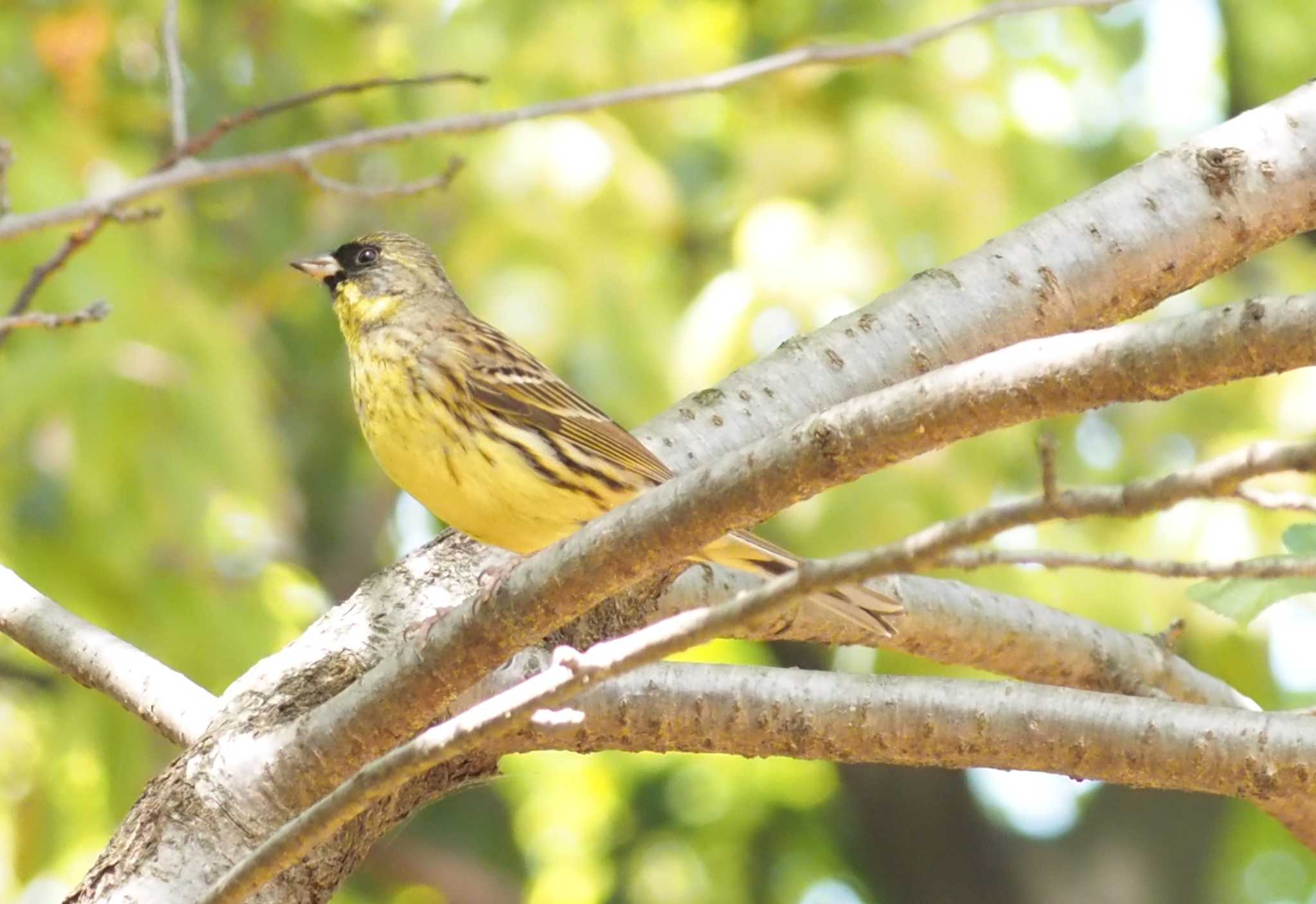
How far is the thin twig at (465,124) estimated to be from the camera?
404cm

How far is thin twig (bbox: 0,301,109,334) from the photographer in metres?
3.74

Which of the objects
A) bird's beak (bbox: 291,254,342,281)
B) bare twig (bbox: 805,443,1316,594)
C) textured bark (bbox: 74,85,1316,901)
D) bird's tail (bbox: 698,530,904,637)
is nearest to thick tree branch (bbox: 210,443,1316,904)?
bare twig (bbox: 805,443,1316,594)

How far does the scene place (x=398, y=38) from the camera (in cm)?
785

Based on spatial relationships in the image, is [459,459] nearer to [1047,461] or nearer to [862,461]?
[862,461]

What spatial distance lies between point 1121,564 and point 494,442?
8.75 ft

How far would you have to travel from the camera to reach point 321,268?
18.8 ft

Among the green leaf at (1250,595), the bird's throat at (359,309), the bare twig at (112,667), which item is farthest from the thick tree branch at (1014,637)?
the bird's throat at (359,309)

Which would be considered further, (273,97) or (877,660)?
(273,97)

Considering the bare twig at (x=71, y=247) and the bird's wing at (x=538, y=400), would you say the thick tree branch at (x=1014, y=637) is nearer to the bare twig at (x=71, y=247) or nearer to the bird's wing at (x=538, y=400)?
the bird's wing at (x=538, y=400)

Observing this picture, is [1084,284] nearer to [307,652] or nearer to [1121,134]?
[307,652]

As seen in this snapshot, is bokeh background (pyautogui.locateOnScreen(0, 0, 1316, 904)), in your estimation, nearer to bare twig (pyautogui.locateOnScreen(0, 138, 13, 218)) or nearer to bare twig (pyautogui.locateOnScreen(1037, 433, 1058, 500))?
bare twig (pyautogui.locateOnScreen(0, 138, 13, 218))

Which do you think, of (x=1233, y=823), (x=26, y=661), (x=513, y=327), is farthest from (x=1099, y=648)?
(x=1233, y=823)

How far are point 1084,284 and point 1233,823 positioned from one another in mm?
8644

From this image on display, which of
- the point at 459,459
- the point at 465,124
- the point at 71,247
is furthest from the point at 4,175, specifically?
the point at 459,459
